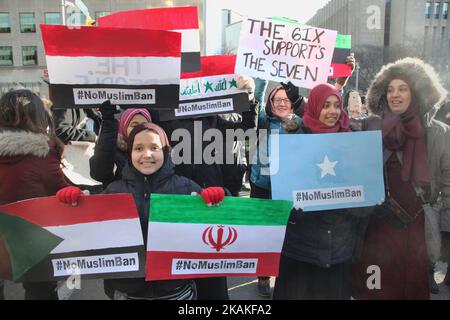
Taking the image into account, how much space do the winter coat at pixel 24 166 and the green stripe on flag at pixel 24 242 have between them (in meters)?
0.28

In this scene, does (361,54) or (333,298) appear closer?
(333,298)

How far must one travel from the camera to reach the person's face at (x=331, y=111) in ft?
7.95

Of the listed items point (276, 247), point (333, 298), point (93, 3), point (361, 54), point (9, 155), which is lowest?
point (333, 298)

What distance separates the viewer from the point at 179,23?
3086 mm

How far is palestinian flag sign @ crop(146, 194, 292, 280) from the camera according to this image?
221 cm

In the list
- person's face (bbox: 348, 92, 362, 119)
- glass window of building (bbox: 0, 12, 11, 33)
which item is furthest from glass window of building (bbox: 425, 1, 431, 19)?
person's face (bbox: 348, 92, 362, 119)

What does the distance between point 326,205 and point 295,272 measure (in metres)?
0.49

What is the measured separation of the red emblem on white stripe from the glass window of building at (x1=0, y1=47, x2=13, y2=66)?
158ft

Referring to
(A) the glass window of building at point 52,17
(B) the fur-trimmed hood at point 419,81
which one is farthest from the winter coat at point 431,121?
(A) the glass window of building at point 52,17

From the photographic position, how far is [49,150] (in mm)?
2562

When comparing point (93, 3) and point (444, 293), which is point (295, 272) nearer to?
point (444, 293)

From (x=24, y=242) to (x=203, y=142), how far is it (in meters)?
1.52

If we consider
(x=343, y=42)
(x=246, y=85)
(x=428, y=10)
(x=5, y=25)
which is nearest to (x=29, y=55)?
(x=5, y=25)
